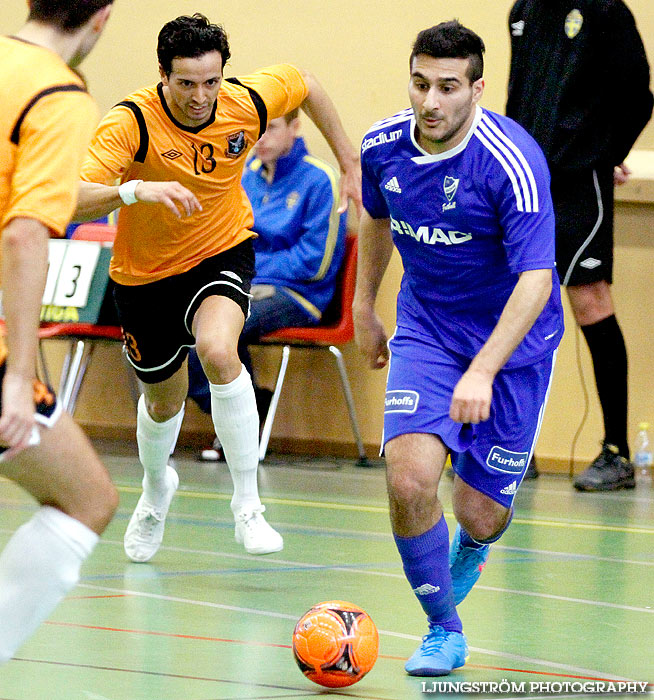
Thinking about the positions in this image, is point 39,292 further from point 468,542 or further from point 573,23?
point 573,23

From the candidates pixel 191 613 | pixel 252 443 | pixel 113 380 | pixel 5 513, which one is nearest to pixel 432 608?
pixel 191 613

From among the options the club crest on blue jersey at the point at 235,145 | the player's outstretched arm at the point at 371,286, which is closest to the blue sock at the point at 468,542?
the player's outstretched arm at the point at 371,286

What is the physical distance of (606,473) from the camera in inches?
265


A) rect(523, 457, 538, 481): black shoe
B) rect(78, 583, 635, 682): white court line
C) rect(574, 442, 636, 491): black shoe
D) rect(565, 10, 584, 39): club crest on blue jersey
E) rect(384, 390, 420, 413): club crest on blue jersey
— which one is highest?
rect(565, 10, 584, 39): club crest on blue jersey

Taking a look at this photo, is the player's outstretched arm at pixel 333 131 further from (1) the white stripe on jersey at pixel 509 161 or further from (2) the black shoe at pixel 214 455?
(2) the black shoe at pixel 214 455

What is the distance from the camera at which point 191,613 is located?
3834mm

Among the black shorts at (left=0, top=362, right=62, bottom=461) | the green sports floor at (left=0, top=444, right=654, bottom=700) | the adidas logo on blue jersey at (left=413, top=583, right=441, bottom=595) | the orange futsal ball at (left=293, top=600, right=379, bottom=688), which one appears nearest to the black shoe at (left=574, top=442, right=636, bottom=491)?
the green sports floor at (left=0, top=444, right=654, bottom=700)

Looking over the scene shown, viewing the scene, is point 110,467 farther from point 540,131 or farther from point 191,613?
point 191,613

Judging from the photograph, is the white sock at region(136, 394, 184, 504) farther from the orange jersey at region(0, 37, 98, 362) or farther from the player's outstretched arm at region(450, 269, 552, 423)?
the orange jersey at region(0, 37, 98, 362)

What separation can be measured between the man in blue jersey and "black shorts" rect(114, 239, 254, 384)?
3.46 ft

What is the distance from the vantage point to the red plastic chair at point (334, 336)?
25.0 feet

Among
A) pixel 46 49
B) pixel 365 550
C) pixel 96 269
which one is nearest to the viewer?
pixel 46 49

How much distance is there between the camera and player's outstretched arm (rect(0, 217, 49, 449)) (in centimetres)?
240

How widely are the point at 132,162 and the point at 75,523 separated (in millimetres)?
2306
